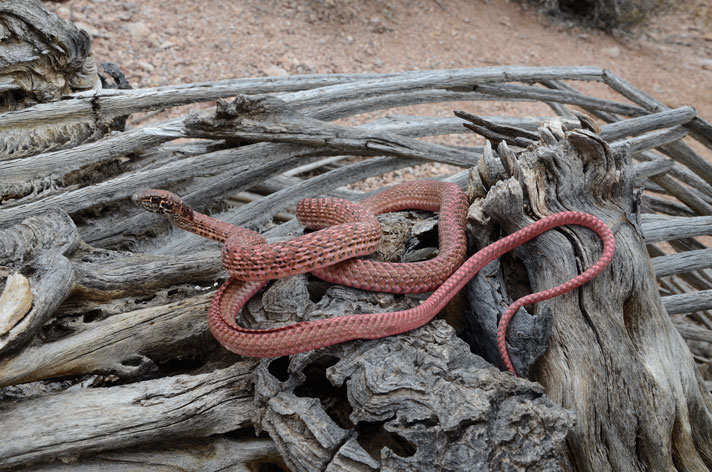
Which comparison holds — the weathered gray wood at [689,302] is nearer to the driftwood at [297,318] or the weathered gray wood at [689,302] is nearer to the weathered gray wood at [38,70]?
the driftwood at [297,318]

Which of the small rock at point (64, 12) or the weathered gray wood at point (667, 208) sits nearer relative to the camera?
the weathered gray wood at point (667, 208)

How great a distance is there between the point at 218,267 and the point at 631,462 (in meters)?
2.44

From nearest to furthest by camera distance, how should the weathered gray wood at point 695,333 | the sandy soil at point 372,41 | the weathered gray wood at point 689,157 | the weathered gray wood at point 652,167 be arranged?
the weathered gray wood at point 695,333 < the weathered gray wood at point 652,167 < the weathered gray wood at point 689,157 < the sandy soil at point 372,41

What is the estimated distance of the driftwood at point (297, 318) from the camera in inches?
91.9

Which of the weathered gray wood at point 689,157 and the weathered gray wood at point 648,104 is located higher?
the weathered gray wood at point 648,104

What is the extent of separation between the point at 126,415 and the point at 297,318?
35.0 inches

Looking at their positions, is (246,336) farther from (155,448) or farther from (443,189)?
(443,189)

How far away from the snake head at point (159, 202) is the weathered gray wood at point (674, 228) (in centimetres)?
342

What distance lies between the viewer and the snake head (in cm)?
346

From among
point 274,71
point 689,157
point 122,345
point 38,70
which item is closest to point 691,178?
point 689,157

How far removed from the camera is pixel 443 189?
3.67m

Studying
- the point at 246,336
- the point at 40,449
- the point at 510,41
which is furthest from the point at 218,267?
the point at 510,41

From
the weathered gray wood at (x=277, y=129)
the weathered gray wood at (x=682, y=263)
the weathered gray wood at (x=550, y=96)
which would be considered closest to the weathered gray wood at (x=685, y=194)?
the weathered gray wood at (x=550, y=96)

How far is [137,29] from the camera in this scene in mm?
7754
